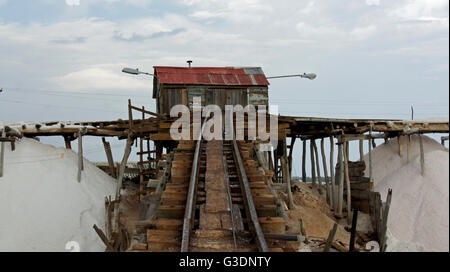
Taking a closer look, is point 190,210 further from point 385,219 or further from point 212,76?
point 212,76

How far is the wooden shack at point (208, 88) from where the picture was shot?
21812mm

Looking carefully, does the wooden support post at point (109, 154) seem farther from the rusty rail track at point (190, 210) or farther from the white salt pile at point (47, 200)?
the rusty rail track at point (190, 210)

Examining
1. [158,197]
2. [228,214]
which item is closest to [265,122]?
[158,197]

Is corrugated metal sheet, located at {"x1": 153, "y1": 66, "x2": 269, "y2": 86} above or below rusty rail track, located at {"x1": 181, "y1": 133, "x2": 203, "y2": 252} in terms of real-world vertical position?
above

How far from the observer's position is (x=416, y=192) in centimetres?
1382

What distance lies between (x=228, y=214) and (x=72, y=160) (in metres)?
13.5

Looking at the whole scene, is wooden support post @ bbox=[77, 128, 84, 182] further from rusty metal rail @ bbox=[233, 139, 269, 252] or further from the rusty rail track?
the rusty rail track

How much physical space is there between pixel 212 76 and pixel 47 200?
1127 centimetres

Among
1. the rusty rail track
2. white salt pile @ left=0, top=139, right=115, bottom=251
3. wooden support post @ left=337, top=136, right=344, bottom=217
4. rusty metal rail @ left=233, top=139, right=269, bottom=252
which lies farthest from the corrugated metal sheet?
the rusty rail track

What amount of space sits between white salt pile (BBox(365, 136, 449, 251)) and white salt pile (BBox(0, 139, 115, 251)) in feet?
31.5

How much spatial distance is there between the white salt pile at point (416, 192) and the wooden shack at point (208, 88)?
282 inches

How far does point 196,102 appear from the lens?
21922 mm

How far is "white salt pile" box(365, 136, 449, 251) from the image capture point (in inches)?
425
